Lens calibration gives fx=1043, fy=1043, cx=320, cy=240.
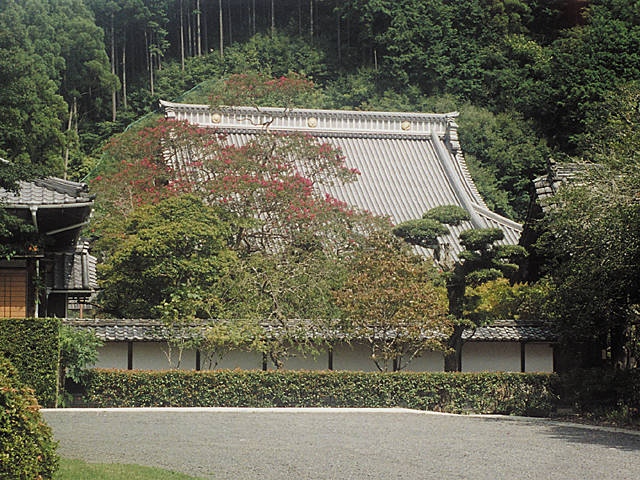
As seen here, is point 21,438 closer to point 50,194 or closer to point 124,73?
point 50,194

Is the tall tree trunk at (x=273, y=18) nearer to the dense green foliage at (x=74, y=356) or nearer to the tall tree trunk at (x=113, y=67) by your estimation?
the tall tree trunk at (x=113, y=67)

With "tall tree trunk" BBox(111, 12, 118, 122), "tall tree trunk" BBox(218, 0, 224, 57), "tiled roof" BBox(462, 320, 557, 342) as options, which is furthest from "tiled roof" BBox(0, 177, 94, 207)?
"tall tree trunk" BBox(218, 0, 224, 57)

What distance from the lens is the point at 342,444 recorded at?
1274 cm

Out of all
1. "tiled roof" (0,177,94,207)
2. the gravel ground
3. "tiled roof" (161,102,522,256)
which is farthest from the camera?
"tiled roof" (161,102,522,256)

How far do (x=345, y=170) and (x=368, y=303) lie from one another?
700cm

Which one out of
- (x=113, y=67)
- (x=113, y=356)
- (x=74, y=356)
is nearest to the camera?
(x=74, y=356)

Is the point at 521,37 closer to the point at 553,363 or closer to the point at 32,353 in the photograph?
the point at 553,363

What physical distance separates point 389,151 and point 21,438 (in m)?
27.1

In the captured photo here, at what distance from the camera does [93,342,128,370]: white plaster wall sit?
807 inches

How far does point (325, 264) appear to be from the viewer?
21.3 m

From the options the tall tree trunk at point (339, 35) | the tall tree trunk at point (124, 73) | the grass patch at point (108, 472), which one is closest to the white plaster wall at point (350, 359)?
the grass patch at point (108, 472)

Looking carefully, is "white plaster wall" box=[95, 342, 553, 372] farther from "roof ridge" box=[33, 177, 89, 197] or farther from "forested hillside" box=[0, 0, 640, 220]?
"forested hillside" box=[0, 0, 640, 220]

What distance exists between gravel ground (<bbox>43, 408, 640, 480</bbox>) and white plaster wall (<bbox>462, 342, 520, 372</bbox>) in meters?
4.43

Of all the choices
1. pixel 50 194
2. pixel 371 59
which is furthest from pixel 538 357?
pixel 371 59
